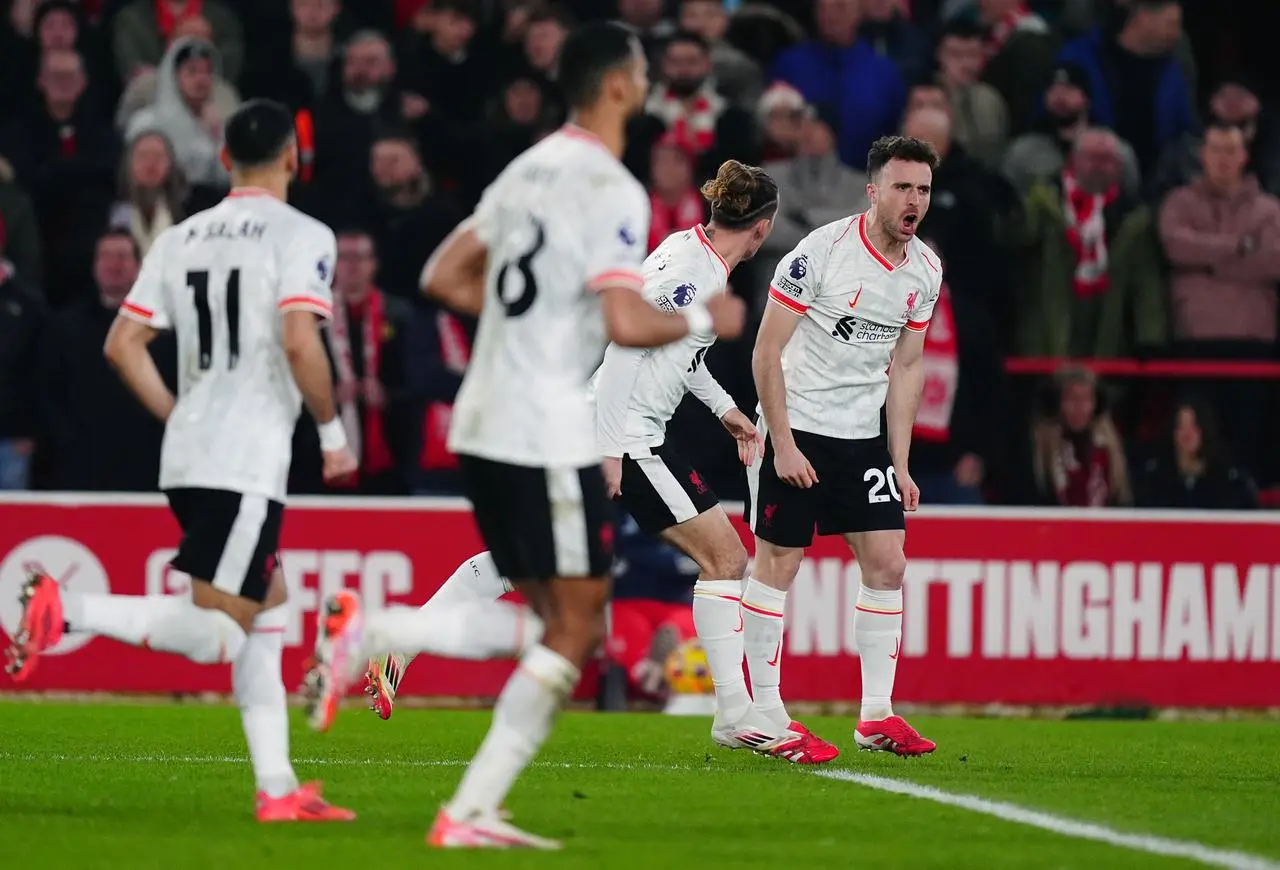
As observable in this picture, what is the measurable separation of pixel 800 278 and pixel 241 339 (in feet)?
10.2

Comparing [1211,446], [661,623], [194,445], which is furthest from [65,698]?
[1211,446]

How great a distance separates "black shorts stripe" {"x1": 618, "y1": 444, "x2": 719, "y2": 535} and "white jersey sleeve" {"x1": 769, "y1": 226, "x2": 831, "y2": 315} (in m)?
0.82

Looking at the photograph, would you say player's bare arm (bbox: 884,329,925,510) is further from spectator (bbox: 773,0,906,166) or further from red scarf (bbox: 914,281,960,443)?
spectator (bbox: 773,0,906,166)

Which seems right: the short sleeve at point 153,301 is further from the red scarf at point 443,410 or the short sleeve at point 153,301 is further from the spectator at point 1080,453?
the spectator at point 1080,453

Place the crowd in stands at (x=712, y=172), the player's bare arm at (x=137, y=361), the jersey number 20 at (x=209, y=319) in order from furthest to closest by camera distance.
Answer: the crowd in stands at (x=712, y=172)
the player's bare arm at (x=137, y=361)
the jersey number 20 at (x=209, y=319)

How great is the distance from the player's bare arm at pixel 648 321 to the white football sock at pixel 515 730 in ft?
3.03

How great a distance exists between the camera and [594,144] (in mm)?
6082

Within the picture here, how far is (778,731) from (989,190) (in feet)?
21.2

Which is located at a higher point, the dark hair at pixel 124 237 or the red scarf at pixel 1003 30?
the red scarf at pixel 1003 30

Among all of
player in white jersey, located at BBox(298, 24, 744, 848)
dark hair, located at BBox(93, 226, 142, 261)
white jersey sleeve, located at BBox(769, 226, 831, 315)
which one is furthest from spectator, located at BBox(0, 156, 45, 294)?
player in white jersey, located at BBox(298, 24, 744, 848)

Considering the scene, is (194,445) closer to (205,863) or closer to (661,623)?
(205,863)

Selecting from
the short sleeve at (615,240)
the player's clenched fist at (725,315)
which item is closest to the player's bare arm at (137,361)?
the short sleeve at (615,240)

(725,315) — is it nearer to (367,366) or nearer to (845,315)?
(845,315)

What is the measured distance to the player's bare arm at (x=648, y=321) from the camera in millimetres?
5801
